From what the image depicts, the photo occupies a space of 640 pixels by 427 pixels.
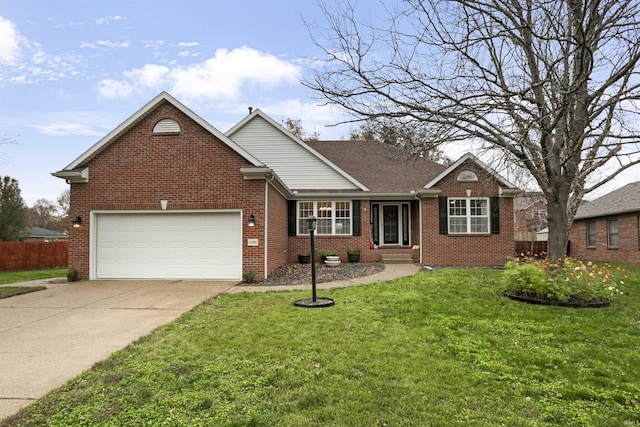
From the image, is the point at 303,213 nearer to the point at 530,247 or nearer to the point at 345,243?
the point at 345,243

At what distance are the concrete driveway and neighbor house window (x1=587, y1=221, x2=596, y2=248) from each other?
19642 millimetres

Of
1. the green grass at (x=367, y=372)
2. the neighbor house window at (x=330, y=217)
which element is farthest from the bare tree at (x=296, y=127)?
the green grass at (x=367, y=372)

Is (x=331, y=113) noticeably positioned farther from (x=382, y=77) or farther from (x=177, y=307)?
(x=177, y=307)

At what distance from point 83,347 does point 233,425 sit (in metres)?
3.01

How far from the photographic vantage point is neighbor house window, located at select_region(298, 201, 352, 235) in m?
14.7

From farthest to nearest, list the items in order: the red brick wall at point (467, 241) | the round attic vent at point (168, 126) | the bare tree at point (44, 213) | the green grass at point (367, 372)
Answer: the bare tree at point (44, 213) → the red brick wall at point (467, 241) → the round attic vent at point (168, 126) → the green grass at point (367, 372)

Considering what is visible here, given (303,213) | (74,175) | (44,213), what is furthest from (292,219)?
(44,213)

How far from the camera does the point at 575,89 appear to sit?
203 inches

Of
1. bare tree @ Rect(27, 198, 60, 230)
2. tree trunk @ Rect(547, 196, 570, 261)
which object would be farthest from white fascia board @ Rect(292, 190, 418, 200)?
bare tree @ Rect(27, 198, 60, 230)

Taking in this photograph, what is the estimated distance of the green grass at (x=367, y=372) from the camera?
2.91 m

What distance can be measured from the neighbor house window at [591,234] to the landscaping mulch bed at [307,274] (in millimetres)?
14224

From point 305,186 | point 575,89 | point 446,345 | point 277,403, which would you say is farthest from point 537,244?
point 277,403

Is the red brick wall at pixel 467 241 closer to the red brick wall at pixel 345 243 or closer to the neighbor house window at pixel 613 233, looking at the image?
the red brick wall at pixel 345 243

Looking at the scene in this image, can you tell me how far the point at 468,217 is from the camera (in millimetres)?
14000
